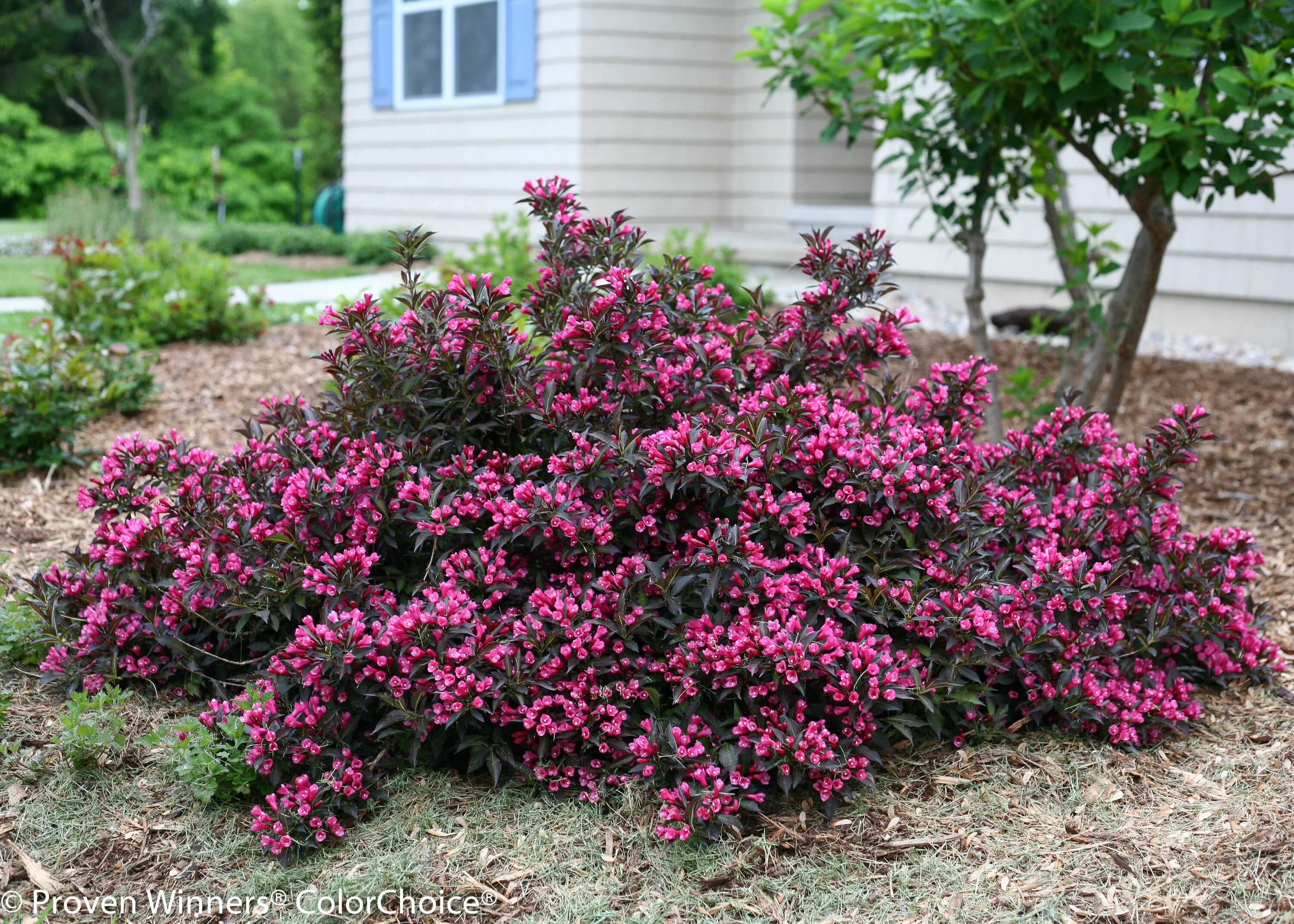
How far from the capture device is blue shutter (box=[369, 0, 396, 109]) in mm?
11914

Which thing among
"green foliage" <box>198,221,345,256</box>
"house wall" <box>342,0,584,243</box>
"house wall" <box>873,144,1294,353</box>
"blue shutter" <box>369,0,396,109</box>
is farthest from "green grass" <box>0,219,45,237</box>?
"house wall" <box>873,144,1294,353</box>

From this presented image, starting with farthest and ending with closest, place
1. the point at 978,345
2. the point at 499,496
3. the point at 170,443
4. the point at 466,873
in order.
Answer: the point at 978,345 < the point at 170,443 < the point at 499,496 < the point at 466,873

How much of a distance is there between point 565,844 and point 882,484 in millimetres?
1016

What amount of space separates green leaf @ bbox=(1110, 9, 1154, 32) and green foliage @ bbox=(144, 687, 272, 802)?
292 cm

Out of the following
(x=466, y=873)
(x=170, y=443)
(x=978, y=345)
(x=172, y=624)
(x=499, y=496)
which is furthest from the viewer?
(x=978, y=345)

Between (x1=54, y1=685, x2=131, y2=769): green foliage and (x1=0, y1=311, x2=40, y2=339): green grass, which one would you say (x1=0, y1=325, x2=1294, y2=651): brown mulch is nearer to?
(x1=54, y1=685, x2=131, y2=769): green foliage

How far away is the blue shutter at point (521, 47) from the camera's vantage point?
10.6m

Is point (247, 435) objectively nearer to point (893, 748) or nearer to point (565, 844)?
point (565, 844)

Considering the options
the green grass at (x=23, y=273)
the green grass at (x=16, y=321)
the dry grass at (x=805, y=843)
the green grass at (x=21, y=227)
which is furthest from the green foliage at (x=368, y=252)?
the dry grass at (x=805, y=843)

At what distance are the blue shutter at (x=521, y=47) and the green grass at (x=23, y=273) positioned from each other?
4446 millimetres

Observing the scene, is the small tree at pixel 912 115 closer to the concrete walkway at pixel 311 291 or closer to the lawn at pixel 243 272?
the concrete walkway at pixel 311 291

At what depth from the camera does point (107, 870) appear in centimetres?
220

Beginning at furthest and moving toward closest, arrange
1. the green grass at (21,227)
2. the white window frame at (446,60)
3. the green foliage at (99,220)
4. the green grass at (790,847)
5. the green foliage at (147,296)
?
the green grass at (21,227), the white window frame at (446,60), the green foliage at (99,220), the green foliage at (147,296), the green grass at (790,847)

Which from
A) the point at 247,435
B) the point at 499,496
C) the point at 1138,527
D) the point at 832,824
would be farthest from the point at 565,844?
the point at 1138,527
